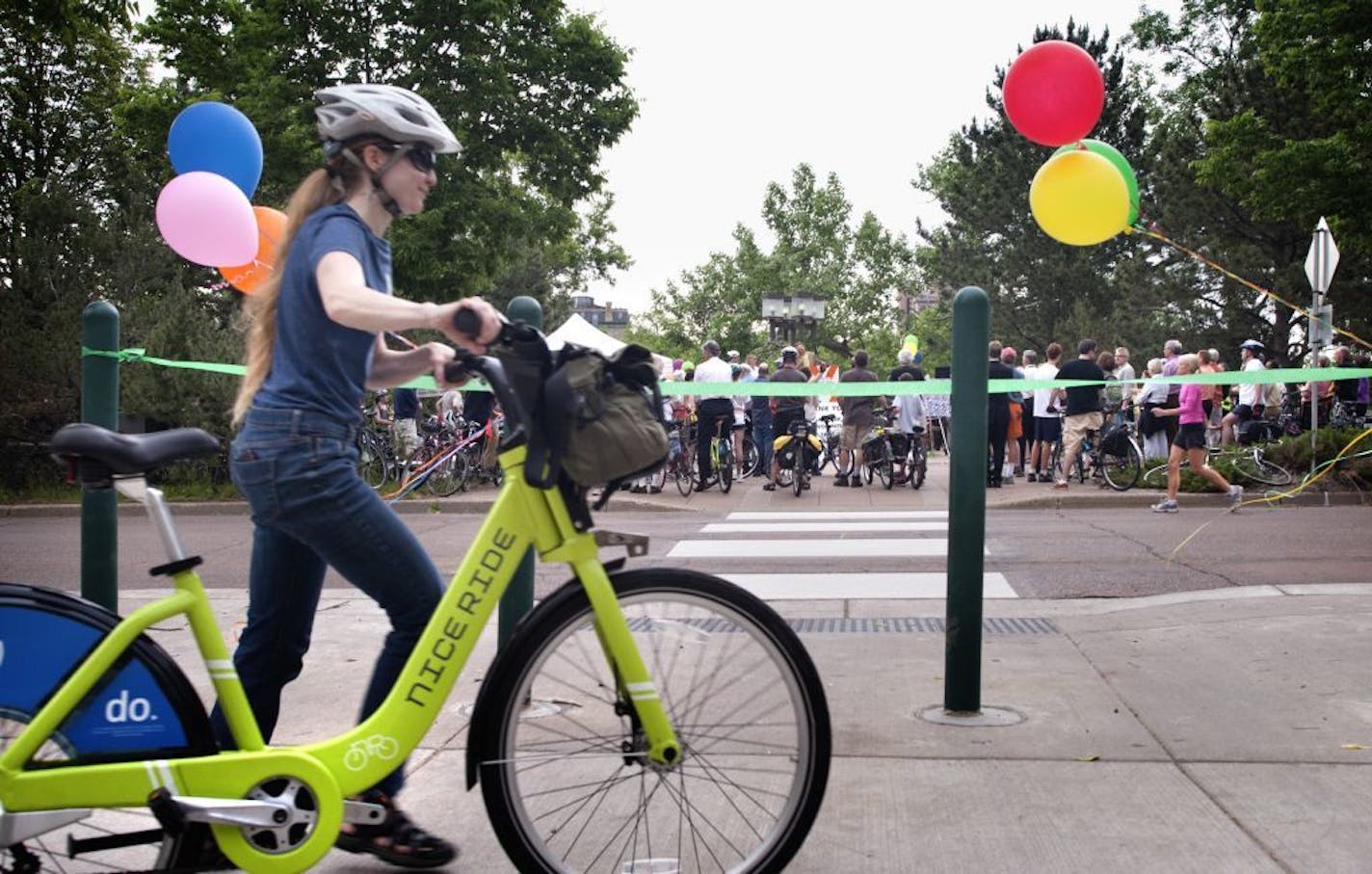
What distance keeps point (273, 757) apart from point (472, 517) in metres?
11.1

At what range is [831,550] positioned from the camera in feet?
33.3

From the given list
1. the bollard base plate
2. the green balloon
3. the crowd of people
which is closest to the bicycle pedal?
the bollard base plate

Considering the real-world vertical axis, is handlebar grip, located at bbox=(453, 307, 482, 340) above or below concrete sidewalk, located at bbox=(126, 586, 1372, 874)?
above

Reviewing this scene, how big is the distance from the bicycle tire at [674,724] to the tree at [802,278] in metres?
64.3

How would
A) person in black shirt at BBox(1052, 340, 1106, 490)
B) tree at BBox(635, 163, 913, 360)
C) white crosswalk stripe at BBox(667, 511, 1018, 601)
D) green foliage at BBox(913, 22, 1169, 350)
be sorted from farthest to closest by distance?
tree at BBox(635, 163, 913, 360)
green foliage at BBox(913, 22, 1169, 350)
person in black shirt at BBox(1052, 340, 1106, 490)
white crosswalk stripe at BBox(667, 511, 1018, 601)

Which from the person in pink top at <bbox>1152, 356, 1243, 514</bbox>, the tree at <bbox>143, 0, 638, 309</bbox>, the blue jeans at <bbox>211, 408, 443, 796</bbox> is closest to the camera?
the blue jeans at <bbox>211, 408, 443, 796</bbox>

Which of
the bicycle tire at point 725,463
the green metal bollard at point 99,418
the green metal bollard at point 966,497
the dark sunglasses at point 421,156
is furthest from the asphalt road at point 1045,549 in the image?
the dark sunglasses at point 421,156

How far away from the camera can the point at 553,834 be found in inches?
116

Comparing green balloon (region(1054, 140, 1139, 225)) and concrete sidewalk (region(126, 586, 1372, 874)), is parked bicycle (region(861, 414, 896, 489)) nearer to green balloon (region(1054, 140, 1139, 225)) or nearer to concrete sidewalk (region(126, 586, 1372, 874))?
green balloon (region(1054, 140, 1139, 225))

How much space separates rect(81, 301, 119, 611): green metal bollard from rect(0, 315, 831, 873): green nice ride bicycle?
1.96 meters

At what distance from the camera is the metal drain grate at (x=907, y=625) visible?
6.41 metres

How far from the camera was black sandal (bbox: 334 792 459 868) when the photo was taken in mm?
3082

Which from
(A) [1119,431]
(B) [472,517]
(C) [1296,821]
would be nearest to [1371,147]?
(A) [1119,431]

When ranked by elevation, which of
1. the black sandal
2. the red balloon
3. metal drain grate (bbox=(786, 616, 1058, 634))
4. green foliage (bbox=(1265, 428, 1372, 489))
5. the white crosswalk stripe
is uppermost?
the red balloon
